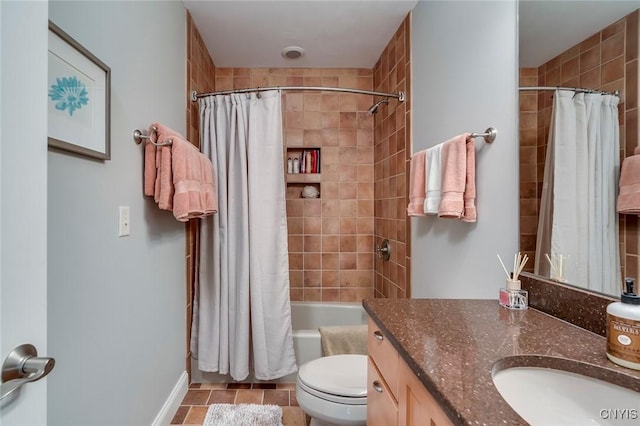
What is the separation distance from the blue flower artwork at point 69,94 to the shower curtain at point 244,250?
3.50 ft

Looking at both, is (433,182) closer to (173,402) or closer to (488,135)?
(488,135)

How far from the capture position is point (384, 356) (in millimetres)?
961

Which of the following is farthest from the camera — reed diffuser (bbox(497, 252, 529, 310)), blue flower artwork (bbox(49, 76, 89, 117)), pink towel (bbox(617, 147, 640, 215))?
reed diffuser (bbox(497, 252, 529, 310))

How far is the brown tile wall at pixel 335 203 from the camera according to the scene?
2.83 m

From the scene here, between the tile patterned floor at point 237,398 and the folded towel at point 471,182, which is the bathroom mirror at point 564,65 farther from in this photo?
the tile patterned floor at point 237,398

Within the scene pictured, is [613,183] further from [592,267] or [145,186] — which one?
[145,186]

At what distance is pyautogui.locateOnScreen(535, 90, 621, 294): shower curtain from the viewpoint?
0.85m

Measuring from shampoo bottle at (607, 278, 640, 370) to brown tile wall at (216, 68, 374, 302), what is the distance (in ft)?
7.04

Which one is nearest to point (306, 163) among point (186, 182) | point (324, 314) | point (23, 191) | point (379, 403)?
point (324, 314)

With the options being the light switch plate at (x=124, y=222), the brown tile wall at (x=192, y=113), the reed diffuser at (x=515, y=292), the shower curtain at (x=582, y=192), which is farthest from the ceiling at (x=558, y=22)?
the brown tile wall at (x=192, y=113)

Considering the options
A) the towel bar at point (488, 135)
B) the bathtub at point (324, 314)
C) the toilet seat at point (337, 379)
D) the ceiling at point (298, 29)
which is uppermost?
the ceiling at point (298, 29)

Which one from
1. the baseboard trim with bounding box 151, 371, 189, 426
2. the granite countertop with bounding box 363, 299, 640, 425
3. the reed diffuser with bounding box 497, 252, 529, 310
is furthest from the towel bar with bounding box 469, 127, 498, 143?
the baseboard trim with bounding box 151, 371, 189, 426

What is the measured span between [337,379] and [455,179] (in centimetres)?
105

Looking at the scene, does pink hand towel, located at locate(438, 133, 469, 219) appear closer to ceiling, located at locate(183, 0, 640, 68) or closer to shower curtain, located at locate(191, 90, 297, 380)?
ceiling, located at locate(183, 0, 640, 68)
